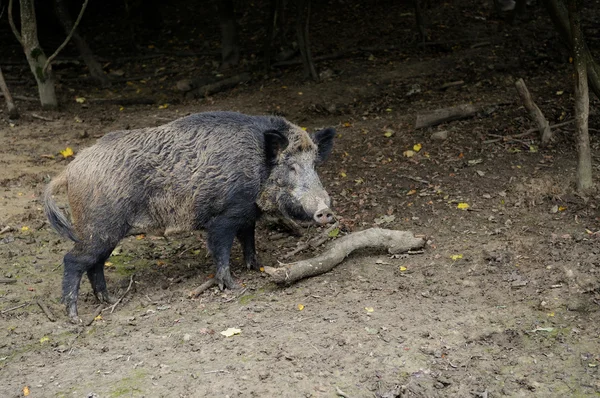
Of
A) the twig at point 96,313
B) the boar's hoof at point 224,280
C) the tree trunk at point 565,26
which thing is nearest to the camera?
the twig at point 96,313

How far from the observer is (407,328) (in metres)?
5.23

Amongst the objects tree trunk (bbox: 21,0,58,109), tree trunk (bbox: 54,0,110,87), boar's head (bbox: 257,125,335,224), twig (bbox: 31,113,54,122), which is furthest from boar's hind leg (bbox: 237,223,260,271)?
tree trunk (bbox: 54,0,110,87)

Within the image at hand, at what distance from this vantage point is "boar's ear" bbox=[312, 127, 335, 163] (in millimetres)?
6461

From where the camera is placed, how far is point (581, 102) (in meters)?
6.98

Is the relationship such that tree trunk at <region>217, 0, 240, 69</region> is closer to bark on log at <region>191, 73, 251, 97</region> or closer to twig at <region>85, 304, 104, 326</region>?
bark on log at <region>191, 73, 251, 97</region>

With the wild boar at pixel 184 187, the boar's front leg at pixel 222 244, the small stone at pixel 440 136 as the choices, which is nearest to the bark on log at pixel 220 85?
the small stone at pixel 440 136

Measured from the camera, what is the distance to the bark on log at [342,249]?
5.99m

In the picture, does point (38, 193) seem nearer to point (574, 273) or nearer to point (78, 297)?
point (78, 297)

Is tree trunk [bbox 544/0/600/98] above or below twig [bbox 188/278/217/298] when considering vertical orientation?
above

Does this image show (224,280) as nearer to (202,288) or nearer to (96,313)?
(202,288)

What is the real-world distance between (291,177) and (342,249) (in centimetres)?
77

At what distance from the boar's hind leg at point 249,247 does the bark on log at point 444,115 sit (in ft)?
11.8

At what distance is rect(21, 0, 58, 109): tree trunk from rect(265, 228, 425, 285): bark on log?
7.15 metres

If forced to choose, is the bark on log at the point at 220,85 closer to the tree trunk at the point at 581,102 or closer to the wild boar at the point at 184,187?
the wild boar at the point at 184,187
